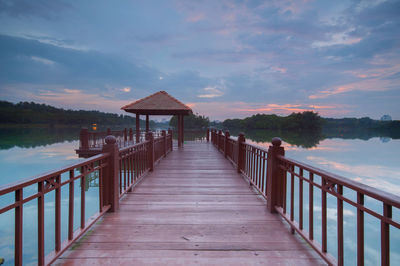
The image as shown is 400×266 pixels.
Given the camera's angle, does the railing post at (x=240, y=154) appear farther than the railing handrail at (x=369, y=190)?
Yes

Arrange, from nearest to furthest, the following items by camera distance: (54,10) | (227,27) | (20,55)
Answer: (54,10) < (227,27) < (20,55)

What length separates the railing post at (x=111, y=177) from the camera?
307 cm

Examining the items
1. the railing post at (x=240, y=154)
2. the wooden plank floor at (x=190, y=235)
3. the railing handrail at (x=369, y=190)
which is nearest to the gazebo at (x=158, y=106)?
the railing post at (x=240, y=154)

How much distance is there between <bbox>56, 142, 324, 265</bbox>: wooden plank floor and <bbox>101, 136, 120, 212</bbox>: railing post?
22 cm

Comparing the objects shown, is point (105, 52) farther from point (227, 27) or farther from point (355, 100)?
point (355, 100)

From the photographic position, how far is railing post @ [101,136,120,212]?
3.07 m

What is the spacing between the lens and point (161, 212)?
318 cm

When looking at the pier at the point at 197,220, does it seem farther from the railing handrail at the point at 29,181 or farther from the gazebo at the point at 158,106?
the gazebo at the point at 158,106

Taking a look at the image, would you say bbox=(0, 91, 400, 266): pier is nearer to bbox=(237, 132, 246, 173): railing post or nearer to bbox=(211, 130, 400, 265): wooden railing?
bbox=(211, 130, 400, 265): wooden railing

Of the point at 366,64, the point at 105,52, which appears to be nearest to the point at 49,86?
the point at 105,52

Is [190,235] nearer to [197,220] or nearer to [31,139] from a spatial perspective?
[197,220]

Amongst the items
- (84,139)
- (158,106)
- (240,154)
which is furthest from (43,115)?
(240,154)

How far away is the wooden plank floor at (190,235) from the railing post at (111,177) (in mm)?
217

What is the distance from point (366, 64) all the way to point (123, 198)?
23.5m
